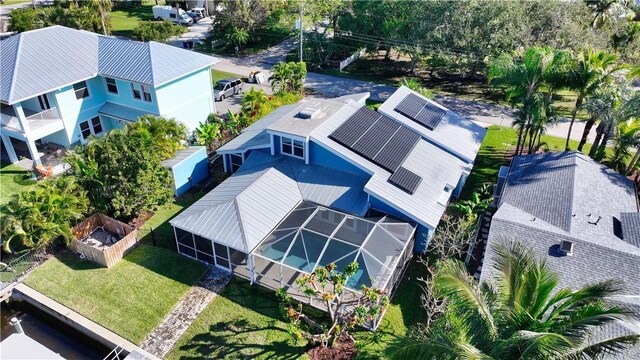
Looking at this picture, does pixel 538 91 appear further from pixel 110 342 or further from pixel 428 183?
pixel 110 342

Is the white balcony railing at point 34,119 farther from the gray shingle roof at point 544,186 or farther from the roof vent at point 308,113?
the gray shingle roof at point 544,186

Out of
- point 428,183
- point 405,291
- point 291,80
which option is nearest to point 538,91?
point 428,183

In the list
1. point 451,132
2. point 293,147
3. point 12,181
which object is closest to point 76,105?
point 12,181

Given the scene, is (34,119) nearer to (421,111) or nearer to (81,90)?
(81,90)

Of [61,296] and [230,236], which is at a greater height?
[230,236]

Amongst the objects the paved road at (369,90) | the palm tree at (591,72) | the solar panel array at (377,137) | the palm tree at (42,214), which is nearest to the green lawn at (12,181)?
the palm tree at (42,214)
